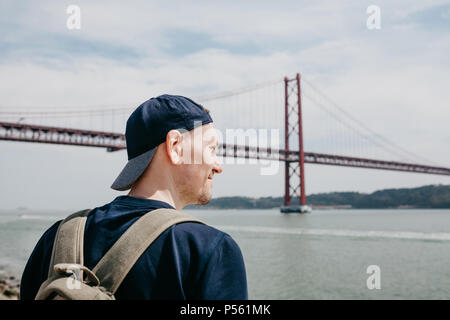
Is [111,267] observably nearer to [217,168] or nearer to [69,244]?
[69,244]

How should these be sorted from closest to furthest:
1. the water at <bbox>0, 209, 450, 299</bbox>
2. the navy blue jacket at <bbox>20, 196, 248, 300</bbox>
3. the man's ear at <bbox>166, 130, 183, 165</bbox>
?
1. the navy blue jacket at <bbox>20, 196, 248, 300</bbox>
2. the man's ear at <bbox>166, 130, 183, 165</bbox>
3. the water at <bbox>0, 209, 450, 299</bbox>

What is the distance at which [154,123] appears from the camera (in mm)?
991

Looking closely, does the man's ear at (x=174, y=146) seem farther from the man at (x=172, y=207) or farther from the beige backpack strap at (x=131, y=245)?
the beige backpack strap at (x=131, y=245)

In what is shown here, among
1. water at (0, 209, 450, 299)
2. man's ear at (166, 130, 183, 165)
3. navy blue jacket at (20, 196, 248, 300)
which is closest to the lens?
navy blue jacket at (20, 196, 248, 300)

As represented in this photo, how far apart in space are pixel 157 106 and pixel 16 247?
26.6 metres

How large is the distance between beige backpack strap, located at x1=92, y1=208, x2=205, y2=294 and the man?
0.01 metres

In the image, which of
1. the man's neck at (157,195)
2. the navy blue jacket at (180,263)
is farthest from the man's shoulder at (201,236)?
the man's neck at (157,195)

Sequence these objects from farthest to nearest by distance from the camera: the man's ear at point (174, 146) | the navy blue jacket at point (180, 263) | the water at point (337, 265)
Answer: the water at point (337, 265)
the man's ear at point (174, 146)
the navy blue jacket at point (180, 263)

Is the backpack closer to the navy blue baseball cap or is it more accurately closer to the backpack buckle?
the backpack buckle

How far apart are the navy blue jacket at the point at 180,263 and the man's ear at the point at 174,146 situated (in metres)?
0.14

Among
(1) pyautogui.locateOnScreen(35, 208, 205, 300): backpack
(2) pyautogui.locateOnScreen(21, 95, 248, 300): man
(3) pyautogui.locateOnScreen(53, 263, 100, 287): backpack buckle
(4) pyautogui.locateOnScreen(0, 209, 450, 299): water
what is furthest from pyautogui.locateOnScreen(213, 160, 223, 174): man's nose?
A: (4) pyautogui.locateOnScreen(0, 209, 450, 299): water

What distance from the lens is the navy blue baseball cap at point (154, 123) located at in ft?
3.23

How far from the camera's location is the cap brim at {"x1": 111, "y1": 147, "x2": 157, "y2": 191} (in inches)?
39.2

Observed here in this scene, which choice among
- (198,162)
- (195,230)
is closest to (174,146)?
(198,162)
